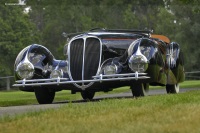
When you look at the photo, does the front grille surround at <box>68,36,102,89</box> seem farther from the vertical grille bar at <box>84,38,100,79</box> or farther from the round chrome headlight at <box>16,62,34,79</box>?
the round chrome headlight at <box>16,62,34,79</box>

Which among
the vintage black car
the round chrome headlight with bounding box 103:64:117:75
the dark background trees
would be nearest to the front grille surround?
the vintage black car

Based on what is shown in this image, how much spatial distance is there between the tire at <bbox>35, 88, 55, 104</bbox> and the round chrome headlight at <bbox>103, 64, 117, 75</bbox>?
5.69ft

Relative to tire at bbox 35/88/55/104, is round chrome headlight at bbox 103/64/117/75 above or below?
above

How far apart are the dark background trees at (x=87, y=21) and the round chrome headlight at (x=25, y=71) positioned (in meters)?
39.3

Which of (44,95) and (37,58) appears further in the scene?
(44,95)

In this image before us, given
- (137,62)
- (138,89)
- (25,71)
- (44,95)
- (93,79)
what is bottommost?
(44,95)

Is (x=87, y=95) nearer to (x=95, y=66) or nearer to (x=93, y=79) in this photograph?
(x=95, y=66)

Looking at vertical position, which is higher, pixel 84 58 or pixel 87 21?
pixel 84 58

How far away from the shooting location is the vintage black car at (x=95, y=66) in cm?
1270

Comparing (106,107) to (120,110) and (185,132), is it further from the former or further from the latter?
(185,132)

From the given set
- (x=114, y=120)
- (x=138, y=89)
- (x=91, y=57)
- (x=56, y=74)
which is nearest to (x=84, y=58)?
(x=91, y=57)

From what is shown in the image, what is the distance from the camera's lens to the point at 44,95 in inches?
551

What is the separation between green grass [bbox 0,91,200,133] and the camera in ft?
21.2

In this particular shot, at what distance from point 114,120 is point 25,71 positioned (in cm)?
625
